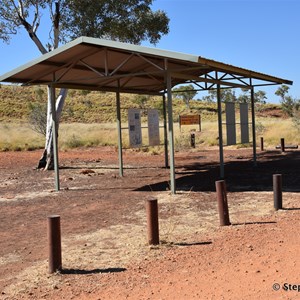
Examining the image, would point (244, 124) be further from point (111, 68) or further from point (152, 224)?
point (152, 224)

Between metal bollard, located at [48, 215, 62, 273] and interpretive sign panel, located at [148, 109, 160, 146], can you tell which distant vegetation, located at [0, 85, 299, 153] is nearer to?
interpretive sign panel, located at [148, 109, 160, 146]

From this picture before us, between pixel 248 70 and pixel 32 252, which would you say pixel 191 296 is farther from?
pixel 248 70

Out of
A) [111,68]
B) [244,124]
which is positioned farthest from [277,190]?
[244,124]

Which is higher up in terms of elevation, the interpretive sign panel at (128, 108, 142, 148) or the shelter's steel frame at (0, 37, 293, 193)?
the shelter's steel frame at (0, 37, 293, 193)

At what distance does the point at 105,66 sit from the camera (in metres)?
11.2

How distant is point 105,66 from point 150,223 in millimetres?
5737

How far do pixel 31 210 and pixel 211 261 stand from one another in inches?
217

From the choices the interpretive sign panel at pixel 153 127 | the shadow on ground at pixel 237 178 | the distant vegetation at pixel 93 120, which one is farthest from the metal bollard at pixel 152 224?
the distant vegetation at pixel 93 120

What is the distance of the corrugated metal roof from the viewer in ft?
33.4

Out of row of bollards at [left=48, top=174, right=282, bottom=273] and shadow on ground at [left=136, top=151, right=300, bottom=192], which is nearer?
row of bollards at [left=48, top=174, right=282, bottom=273]

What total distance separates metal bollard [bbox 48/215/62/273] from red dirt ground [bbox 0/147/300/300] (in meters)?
0.13

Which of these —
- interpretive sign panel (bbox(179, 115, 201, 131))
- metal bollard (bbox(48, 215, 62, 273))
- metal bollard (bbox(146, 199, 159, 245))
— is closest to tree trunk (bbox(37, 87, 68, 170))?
metal bollard (bbox(146, 199, 159, 245))

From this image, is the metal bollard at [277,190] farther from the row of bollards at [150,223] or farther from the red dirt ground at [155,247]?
the red dirt ground at [155,247]

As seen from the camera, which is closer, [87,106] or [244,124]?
[244,124]
